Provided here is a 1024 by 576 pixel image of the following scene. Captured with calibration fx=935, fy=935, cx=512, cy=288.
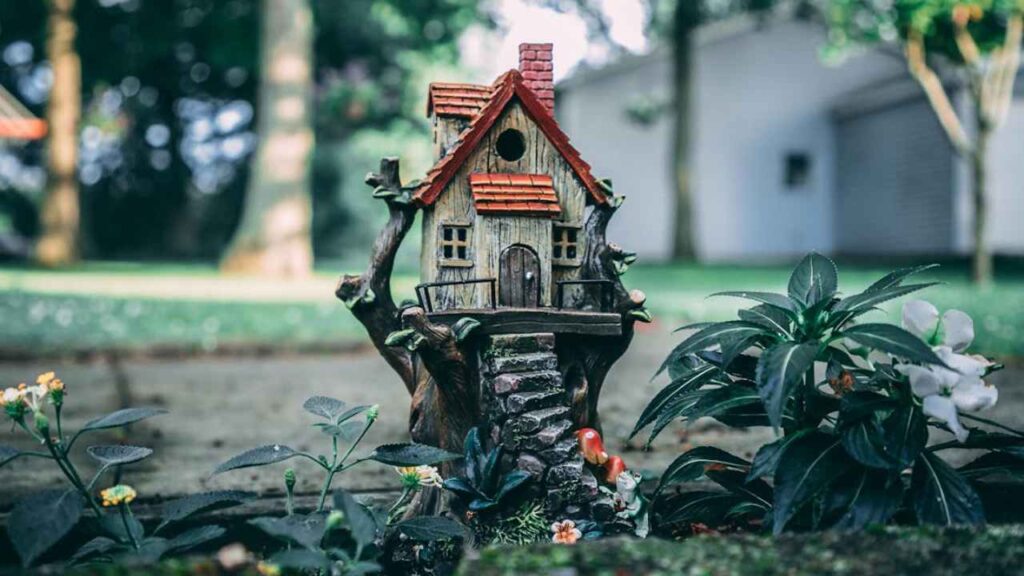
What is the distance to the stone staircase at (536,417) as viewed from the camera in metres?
2.16

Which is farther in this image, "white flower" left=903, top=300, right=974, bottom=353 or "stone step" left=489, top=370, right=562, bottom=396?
"stone step" left=489, top=370, right=562, bottom=396

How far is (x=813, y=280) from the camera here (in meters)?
2.11

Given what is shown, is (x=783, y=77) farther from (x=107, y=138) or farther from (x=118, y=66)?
(x=107, y=138)

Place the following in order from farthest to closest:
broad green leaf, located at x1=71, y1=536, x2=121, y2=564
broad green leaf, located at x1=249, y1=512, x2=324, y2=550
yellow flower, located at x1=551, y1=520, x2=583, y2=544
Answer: yellow flower, located at x1=551, y1=520, x2=583, y2=544
broad green leaf, located at x1=71, y1=536, x2=121, y2=564
broad green leaf, located at x1=249, y1=512, x2=324, y2=550

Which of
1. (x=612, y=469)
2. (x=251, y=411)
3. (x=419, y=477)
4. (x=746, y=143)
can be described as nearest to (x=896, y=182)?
(x=746, y=143)

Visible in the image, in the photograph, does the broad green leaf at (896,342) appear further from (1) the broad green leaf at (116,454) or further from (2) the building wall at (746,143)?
(2) the building wall at (746,143)

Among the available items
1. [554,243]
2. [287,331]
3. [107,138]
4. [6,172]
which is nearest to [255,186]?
[287,331]

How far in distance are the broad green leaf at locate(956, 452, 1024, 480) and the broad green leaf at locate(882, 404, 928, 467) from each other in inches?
10.4

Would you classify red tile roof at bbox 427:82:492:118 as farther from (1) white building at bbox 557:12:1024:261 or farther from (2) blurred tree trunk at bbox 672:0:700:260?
(1) white building at bbox 557:12:1024:261

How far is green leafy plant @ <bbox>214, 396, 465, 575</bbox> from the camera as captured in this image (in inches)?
63.4

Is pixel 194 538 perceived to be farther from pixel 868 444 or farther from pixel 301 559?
pixel 868 444

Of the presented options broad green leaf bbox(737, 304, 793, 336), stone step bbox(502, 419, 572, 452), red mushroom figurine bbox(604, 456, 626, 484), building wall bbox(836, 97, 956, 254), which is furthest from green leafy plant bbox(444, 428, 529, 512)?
building wall bbox(836, 97, 956, 254)

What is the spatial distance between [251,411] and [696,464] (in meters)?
3.25

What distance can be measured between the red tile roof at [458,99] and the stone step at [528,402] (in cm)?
84
